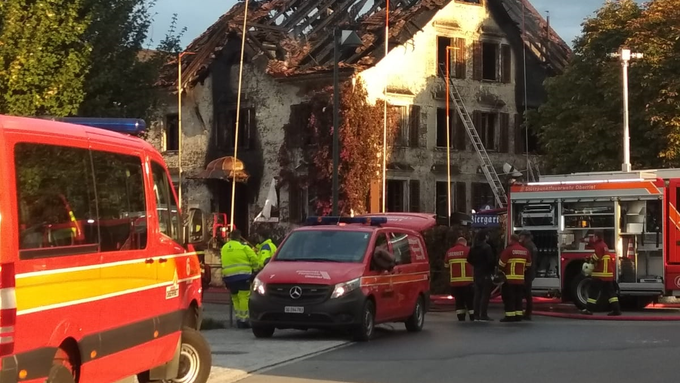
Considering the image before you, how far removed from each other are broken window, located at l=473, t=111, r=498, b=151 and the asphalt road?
24.4 meters

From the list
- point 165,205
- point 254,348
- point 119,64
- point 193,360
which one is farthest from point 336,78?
point 165,205

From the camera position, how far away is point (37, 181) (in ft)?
27.0

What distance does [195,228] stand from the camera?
11.7 meters

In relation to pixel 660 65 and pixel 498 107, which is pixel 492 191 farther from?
pixel 660 65

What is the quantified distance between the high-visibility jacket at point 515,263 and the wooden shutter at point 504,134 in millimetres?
24082

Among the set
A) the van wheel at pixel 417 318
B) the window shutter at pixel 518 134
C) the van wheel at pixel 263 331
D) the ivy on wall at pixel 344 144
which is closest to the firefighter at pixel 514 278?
the van wheel at pixel 417 318

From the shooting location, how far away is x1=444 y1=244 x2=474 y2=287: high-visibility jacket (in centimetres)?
2261

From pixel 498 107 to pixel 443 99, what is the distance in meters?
2.97

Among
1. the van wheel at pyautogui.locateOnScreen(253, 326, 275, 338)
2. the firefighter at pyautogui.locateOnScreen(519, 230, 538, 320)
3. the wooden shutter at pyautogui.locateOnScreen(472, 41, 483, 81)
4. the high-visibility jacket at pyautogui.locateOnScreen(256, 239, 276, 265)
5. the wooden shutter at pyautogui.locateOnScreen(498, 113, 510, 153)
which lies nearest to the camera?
the van wheel at pyautogui.locateOnScreen(253, 326, 275, 338)

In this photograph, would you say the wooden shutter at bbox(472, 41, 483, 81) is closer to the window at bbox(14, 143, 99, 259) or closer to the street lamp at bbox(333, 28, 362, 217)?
the street lamp at bbox(333, 28, 362, 217)

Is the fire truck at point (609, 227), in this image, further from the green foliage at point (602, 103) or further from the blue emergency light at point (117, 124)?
the blue emergency light at point (117, 124)

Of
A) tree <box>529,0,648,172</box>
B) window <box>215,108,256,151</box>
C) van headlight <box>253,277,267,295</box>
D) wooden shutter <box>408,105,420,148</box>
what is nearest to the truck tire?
van headlight <box>253,277,267,295</box>

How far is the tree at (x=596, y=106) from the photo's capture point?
123 ft

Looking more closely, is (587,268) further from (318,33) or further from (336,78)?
(318,33)
